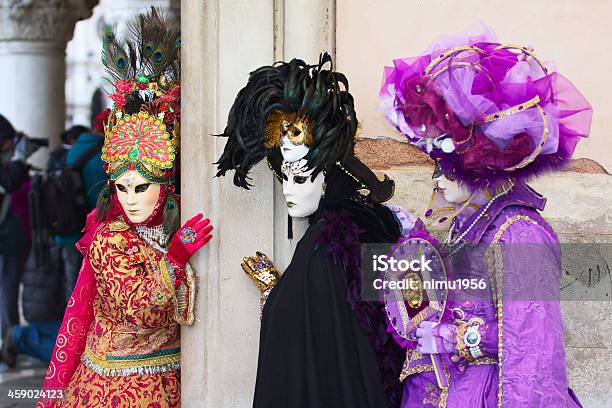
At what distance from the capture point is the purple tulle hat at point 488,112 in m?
2.75

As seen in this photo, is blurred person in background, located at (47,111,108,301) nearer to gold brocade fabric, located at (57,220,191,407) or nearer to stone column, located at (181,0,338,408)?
gold brocade fabric, located at (57,220,191,407)

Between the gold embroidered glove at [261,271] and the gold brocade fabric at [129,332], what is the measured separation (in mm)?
307

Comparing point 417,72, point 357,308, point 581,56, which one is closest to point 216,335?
point 357,308

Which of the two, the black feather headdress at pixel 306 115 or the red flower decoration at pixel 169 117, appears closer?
the black feather headdress at pixel 306 115

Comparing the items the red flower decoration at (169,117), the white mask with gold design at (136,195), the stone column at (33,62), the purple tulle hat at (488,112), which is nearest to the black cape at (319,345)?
the purple tulle hat at (488,112)

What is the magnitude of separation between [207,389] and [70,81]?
19.7m

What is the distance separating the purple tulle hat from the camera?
108 inches

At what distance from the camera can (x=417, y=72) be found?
2.91m

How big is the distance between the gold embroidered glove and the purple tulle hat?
0.81 metres

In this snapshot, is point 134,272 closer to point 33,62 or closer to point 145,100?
point 145,100

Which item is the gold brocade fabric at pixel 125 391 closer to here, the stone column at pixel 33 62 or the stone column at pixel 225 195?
the stone column at pixel 225 195

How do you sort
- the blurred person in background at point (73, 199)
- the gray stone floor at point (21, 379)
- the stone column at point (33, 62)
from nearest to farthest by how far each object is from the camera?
the gray stone floor at point (21, 379) < the blurred person in background at point (73, 199) < the stone column at point (33, 62)

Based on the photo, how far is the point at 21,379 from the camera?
688 cm

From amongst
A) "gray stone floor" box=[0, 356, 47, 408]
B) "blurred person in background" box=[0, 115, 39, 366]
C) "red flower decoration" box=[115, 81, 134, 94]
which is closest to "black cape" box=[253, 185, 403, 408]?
"red flower decoration" box=[115, 81, 134, 94]
